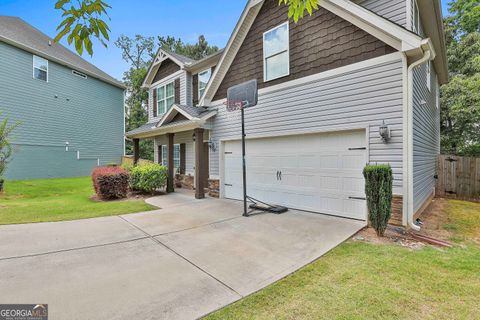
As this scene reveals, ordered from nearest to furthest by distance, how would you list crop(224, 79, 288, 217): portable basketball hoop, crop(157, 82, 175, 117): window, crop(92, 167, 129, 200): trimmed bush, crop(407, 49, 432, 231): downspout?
crop(407, 49, 432, 231): downspout
crop(224, 79, 288, 217): portable basketball hoop
crop(92, 167, 129, 200): trimmed bush
crop(157, 82, 175, 117): window

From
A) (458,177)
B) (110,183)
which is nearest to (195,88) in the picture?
(110,183)

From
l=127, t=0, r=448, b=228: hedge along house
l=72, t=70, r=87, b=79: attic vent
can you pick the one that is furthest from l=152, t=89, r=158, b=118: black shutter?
l=72, t=70, r=87, b=79: attic vent

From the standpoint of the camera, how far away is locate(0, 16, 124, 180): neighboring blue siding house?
13.8 metres

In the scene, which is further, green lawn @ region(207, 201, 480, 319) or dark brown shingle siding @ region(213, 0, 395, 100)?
dark brown shingle siding @ region(213, 0, 395, 100)

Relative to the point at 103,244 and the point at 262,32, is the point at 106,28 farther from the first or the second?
the point at 262,32

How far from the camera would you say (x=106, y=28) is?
2.55 metres

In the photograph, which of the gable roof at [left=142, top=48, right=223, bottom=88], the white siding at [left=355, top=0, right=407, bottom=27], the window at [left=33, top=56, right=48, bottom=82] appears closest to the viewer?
the white siding at [left=355, top=0, right=407, bottom=27]

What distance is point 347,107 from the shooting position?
19.8ft

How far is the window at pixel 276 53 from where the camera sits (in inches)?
290

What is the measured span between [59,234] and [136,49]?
30474 millimetres

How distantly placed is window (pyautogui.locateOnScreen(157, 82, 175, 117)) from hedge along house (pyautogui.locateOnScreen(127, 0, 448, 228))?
4.07 m

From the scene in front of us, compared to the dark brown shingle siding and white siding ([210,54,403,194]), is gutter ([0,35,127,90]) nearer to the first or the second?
the dark brown shingle siding

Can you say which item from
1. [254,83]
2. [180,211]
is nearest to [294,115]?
[254,83]

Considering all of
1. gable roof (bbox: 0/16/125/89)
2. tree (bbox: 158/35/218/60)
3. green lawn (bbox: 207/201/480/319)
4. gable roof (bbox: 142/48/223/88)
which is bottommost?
green lawn (bbox: 207/201/480/319)
